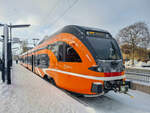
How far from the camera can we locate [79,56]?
4.44 meters

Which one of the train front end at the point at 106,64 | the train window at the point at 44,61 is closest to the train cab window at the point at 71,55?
the train front end at the point at 106,64

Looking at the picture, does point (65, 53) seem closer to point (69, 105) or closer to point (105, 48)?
point (105, 48)

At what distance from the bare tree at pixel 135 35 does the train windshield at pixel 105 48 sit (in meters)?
24.0

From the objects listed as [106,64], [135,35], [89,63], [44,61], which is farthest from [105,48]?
[135,35]

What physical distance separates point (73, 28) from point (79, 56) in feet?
4.39

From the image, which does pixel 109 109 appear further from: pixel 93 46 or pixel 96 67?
pixel 93 46

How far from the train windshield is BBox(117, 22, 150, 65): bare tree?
24.0m

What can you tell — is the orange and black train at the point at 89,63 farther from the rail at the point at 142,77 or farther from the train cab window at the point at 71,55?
the rail at the point at 142,77

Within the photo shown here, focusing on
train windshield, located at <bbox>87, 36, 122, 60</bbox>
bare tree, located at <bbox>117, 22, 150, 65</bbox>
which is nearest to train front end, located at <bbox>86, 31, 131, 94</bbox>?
train windshield, located at <bbox>87, 36, 122, 60</bbox>

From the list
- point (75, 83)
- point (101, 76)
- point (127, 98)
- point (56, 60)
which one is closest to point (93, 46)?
point (101, 76)

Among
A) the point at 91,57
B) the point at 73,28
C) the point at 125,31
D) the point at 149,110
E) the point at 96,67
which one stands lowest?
the point at 149,110

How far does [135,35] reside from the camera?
26500mm

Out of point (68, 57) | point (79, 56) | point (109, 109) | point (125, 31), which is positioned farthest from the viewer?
point (125, 31)

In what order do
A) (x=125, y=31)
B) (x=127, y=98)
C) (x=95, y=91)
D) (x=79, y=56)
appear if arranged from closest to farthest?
(x=95, y=91) → (x=79, y=56) → (x=127, y=98) → (x=125, y=31)
